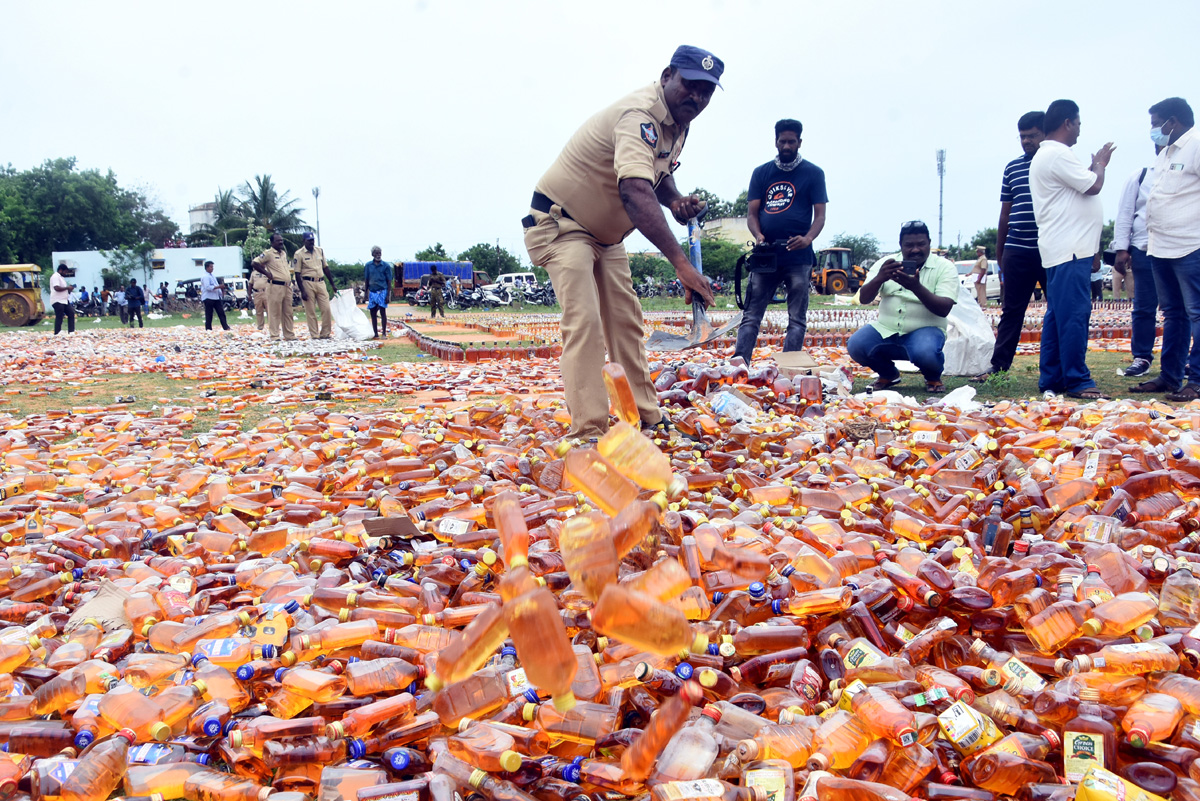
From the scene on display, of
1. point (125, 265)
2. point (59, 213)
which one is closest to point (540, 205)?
point (125, 265)

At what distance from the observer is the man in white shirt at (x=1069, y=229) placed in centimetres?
502

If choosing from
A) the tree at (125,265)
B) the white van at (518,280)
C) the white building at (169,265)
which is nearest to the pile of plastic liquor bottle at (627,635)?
the white van at (518,280)

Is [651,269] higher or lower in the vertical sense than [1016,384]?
higher

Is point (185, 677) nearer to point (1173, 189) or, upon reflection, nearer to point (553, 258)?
point (553, 258)

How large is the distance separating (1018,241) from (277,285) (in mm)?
11710

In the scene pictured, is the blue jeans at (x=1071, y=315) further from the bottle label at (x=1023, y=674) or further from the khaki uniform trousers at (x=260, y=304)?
the khaki uniform trousers at (x=260, y=304)

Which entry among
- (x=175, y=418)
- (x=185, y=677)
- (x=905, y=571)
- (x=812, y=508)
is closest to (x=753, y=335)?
(x=812, y=508)

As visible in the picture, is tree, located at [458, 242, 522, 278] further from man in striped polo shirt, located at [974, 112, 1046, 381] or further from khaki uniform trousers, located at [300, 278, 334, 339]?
man in striped polo shirt, located at [974, 112, 1046, 381]

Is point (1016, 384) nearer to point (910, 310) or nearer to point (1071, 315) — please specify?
point (1071, 315)

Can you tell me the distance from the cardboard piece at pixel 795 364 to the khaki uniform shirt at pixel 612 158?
2324 millimetres

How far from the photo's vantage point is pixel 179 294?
107 feet

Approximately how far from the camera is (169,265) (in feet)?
141

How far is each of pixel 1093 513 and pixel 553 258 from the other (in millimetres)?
2584

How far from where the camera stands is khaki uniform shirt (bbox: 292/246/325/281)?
12328mm
